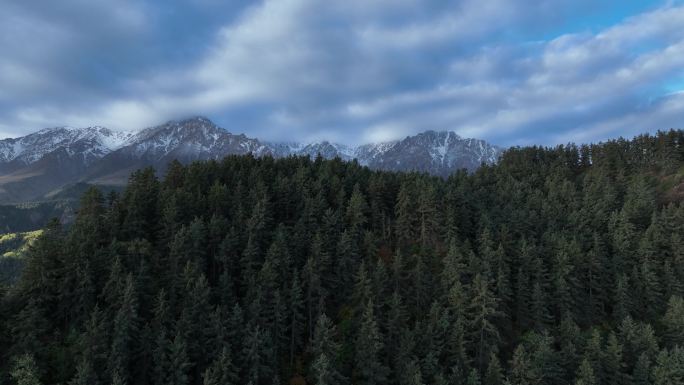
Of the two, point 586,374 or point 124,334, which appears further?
point 586,374

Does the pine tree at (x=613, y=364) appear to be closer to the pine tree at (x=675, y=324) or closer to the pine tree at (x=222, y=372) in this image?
the pine tree at (x=675, y=324)

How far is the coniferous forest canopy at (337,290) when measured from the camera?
174ft

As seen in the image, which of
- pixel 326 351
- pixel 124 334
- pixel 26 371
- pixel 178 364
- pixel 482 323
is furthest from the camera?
pixel 482 323

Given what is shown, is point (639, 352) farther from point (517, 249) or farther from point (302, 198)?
point (302, 198)

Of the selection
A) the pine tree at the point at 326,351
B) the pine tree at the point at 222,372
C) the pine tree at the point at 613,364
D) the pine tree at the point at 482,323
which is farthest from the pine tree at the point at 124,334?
the pine tree at the point at 613,364

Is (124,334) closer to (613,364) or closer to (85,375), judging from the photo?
(85,375)

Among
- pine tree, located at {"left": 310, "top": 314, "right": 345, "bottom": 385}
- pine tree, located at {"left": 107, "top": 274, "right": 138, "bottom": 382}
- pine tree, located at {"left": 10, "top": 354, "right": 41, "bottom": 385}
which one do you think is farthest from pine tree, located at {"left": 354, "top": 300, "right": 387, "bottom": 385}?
pine tree, located at {"left": 10, "top": 354, "right": 41, "bottom": 385}

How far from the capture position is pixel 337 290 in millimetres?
74000

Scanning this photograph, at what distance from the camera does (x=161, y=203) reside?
79.9 m

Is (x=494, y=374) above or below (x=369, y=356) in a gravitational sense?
below

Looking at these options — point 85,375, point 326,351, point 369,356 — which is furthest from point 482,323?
point 85,375

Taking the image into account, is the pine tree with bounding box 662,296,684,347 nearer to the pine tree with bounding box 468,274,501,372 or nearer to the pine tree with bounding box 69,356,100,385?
the pine tree with bounding box 468,274,501,372

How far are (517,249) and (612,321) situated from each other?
2011cm

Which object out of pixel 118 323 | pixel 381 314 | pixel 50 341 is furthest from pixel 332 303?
pixel 50 341
